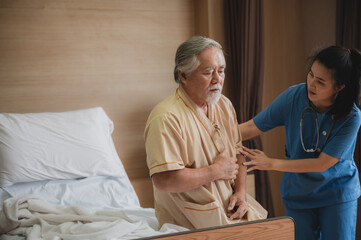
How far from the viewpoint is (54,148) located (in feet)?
8.00

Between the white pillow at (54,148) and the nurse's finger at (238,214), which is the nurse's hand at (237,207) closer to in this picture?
the nurse's finger at (238,214)

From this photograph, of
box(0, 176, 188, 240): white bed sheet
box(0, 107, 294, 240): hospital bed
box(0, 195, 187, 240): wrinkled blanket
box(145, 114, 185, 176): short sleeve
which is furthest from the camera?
box(0, 176, 188, 240): white bed sheet

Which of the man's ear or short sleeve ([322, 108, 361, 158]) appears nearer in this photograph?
the man's ear

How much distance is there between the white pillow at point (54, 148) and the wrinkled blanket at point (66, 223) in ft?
1.26

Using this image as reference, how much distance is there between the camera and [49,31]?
9.30 feet

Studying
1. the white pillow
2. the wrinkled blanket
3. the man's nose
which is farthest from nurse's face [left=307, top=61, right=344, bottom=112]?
the white pillow

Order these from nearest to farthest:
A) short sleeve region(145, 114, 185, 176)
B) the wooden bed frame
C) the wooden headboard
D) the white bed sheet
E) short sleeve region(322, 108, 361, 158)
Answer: the wooden bed frame < short sleeve region(145, 114, 185, 176) < short sleeve region(322, 108, 361, 158) < the white bed sheet < the wooden headboard

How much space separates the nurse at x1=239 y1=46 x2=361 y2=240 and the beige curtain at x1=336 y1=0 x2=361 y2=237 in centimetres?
83

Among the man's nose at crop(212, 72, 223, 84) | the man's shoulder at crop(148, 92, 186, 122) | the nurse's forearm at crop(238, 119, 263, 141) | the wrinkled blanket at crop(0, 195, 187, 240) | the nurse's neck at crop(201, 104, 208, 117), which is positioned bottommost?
the wrinkled blanket at crop(0, 195, 187, 240)

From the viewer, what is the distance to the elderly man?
1.57m

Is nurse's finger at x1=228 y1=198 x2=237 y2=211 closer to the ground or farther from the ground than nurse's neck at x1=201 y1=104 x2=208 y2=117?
closer to the ground

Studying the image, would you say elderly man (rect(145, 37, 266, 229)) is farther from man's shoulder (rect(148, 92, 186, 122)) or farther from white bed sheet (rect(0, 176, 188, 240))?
white bed sheet (rect(0, 176, 188, 240))

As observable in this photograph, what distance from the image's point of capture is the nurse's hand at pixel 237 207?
5.45 feet

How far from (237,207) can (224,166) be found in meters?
0.22
